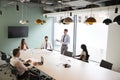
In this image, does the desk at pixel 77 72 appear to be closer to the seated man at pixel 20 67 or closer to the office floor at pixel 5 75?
the seated man at pixel 20 67

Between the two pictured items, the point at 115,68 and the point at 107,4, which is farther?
the point at 115,68

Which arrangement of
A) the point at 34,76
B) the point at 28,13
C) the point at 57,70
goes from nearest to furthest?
1. the point at 34,76
2. the point at 57,70
3. the point at 28,13

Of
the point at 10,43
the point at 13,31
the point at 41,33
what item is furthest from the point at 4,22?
the point at 41,33

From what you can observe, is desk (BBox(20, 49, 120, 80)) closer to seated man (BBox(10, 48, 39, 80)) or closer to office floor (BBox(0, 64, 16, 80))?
A: seated man (BBox(10, 48, 39, 80))

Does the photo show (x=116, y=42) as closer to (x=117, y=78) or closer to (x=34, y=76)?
(x=117, y=78)

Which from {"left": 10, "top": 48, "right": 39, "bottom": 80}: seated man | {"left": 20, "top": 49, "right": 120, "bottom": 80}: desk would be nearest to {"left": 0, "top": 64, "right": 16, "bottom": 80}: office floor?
{"left": 10, "top": 48, "right": 39, "bottom": 80}: seated man

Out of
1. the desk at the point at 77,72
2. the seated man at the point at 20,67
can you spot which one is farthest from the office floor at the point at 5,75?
the desk at the point at 77,72

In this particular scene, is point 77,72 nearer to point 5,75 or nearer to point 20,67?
point 20,67

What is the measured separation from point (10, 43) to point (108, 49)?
16.9 ft

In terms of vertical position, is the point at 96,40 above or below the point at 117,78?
above

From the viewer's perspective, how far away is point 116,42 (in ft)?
21.6

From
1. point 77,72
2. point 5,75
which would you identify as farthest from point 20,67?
point 5,75

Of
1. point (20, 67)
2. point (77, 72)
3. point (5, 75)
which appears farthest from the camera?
point (5, 75)

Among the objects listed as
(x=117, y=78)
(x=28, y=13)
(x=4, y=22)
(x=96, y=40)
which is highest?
(x=28, y=13)
